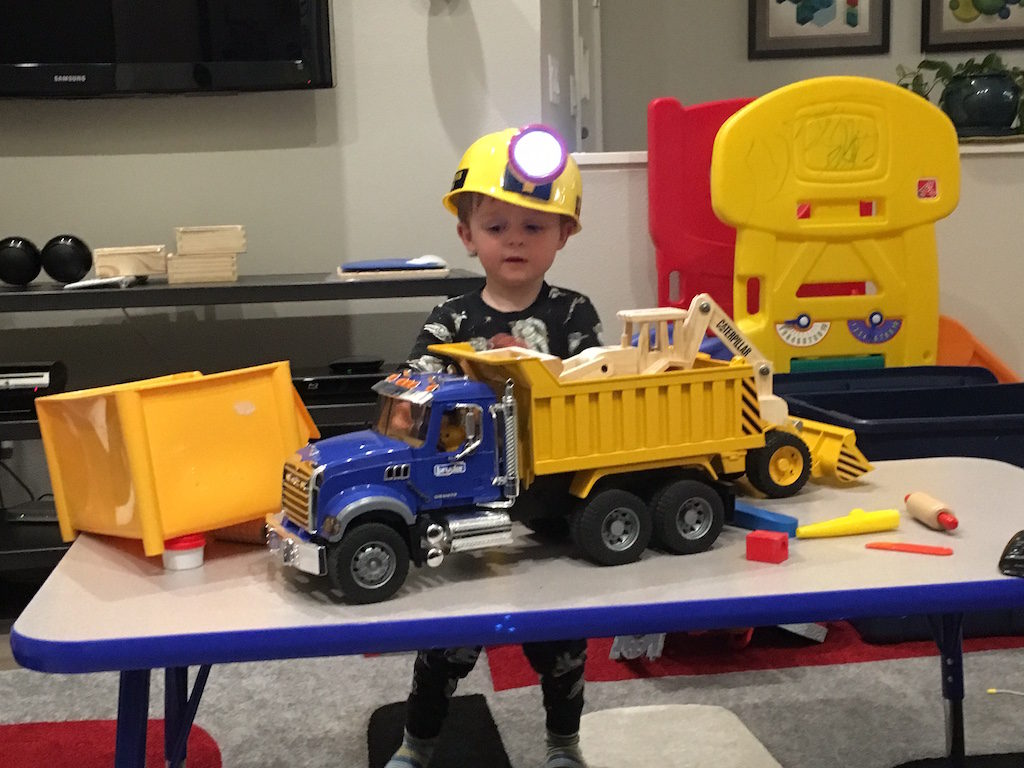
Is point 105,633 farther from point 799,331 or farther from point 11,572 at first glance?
point 11,572

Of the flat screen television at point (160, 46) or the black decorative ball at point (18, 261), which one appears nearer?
the black decorative ball at point (18, 261)

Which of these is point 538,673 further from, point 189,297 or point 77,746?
point 189,297

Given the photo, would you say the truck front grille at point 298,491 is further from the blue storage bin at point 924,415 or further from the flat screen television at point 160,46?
the flat screen television at point 160,46

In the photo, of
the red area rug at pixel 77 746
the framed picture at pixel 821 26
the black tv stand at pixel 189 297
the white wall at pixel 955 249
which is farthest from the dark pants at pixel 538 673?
the framed picture at pixel 821 26

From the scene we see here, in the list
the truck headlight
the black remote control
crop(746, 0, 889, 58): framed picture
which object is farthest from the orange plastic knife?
crop(746, 0, 889, 58): framed picture

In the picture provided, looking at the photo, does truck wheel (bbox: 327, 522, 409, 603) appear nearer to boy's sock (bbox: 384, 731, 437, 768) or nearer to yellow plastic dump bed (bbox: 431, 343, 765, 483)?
yellow plastic dump bed (bbox: 431, 343, 765, 483)

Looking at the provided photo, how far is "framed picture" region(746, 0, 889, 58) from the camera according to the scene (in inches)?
119

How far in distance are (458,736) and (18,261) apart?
4.38ft

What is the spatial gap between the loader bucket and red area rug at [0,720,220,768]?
3.13 ft

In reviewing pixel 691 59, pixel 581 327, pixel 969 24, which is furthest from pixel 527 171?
pixel 969 24

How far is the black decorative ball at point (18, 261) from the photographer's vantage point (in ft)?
6.79

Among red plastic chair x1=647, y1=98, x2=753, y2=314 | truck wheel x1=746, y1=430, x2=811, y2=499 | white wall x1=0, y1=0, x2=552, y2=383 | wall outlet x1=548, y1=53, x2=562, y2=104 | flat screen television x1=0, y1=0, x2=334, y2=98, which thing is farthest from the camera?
wall outlet x1=548, y1=53, x2=562, y2=104

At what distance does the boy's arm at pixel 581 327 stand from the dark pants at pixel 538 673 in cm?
36

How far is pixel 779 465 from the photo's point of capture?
1.06m
